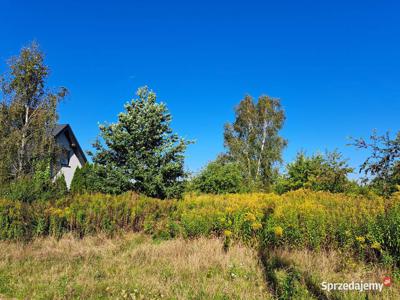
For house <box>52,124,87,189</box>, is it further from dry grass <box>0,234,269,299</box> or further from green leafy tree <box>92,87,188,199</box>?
dry grass <box>0,234,269,299</box>

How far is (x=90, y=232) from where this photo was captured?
7.50 meters

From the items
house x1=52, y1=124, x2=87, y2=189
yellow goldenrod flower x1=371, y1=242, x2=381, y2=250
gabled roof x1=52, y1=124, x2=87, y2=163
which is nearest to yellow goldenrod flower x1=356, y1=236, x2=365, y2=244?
yellow goldenrod flower x1=371, y1=242, x2=381, y2=250

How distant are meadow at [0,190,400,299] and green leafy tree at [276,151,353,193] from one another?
424 cm

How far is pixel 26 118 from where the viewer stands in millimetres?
15414

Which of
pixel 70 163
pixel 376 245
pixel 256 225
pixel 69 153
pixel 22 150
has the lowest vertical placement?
pixel 376 245

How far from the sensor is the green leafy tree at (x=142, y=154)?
11422mm

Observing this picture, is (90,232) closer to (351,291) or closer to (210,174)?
(351,291)

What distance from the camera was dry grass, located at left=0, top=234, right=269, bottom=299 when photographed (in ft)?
13.1

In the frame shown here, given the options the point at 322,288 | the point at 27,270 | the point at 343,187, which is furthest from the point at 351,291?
the point at 343,187

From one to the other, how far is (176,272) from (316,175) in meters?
8.72

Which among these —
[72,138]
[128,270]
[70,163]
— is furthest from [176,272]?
[70,163]

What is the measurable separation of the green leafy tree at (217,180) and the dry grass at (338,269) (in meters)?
9.65

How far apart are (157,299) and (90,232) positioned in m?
4.31

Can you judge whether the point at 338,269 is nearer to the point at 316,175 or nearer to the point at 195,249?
the point at 195,249
